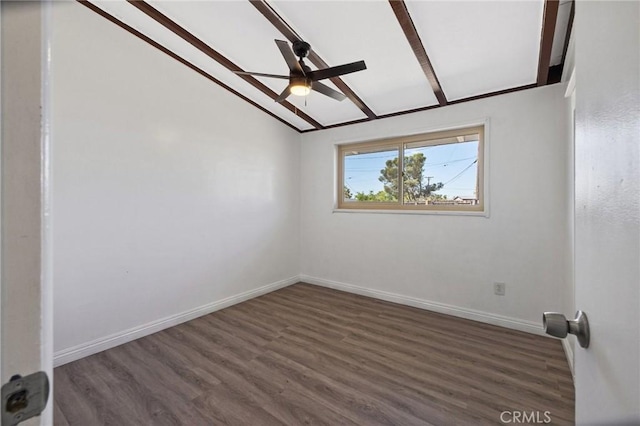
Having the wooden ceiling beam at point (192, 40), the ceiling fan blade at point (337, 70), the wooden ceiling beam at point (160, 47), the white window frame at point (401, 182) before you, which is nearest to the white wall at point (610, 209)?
the ceiling fan blade at point (337, 70)

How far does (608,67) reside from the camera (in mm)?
499

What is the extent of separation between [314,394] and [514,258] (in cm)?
229

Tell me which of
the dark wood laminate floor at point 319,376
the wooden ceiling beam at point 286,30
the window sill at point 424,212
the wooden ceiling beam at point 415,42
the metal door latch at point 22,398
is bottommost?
the dark wood laminate floor at point 319,376

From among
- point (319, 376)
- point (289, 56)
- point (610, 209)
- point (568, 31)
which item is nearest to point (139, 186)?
point (289, 56)

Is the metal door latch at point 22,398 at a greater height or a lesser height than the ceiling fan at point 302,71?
lesser

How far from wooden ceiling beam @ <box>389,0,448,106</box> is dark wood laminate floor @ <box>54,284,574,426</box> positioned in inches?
94.9

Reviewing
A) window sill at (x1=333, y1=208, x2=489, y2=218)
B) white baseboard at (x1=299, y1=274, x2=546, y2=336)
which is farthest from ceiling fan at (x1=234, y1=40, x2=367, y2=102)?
white baseboard at (x1=299, y1=274, x2=546, y2=336)

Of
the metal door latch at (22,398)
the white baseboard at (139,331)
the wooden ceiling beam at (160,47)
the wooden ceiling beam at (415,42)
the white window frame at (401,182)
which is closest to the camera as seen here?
the metal door latch at (22,398)

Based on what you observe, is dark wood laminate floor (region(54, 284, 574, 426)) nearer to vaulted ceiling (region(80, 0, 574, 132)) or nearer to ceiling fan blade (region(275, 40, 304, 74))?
ceiling fan blade (region(275, 40, 304, 74))

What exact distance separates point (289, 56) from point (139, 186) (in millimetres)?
1804

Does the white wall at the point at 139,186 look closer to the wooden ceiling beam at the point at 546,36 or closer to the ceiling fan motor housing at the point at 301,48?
the ceiling fan motor housing at the point at 301,48

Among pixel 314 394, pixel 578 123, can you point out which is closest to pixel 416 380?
pixel 314 394

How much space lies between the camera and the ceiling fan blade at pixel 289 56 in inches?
75.0

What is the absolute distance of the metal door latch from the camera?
1.11ft
